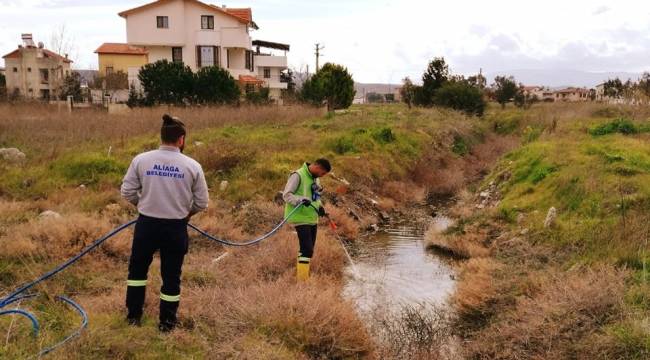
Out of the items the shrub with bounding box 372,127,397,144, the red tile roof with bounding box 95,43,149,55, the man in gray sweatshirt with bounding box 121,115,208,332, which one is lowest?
the shrub with bounding box 372,127,397,144

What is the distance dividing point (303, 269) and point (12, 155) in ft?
33.0

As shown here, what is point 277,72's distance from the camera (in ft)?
171

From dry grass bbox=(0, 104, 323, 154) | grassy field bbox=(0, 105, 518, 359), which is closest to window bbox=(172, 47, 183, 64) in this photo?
dry grass bbox=(0, 104, 323, 154)

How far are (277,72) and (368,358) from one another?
158 ft

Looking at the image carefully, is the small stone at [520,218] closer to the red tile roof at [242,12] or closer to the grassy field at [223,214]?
the grassy field at [223,214]

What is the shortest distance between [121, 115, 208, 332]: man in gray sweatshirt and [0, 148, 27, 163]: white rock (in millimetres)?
10371

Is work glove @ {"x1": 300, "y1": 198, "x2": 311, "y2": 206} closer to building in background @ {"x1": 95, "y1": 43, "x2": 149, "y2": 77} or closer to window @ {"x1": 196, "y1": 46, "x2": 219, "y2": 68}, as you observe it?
window @ {"x1": 196, "y1": 46, "x2": 219, "y2": 68}

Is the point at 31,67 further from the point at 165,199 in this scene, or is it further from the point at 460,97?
the point at 165,199

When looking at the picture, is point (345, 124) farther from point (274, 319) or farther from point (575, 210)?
point (274, 319)

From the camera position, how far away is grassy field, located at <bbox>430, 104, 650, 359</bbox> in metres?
5.36

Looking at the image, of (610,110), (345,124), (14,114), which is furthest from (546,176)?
(14,114)

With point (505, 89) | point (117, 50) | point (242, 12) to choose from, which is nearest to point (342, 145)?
point (242, 12)

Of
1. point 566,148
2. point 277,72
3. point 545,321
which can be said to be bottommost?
point 545,321

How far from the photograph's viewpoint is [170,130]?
476 cm
